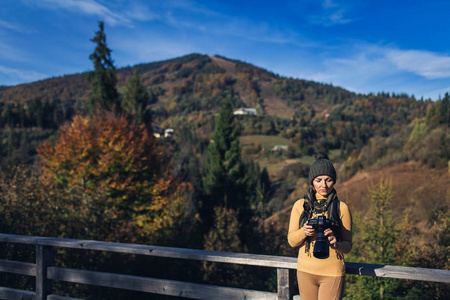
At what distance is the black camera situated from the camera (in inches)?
84.2

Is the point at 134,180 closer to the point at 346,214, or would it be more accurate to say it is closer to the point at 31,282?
the point at 31,282

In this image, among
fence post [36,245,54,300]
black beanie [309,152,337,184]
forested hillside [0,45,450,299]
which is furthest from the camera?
forested hillside [0,45,450,299]

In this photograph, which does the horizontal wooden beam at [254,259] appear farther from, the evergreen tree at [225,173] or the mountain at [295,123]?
the evergreen tree at [225,173]

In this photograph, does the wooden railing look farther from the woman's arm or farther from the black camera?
the black camera

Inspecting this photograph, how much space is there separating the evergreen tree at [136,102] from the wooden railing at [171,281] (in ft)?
93.0

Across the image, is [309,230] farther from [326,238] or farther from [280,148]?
[280,148]

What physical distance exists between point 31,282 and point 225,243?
1712 centimetres

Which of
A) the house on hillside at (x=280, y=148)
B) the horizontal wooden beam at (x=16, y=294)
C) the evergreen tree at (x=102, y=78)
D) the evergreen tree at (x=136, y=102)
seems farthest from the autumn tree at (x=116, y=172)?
the house on hillside at (x=280, y=148)

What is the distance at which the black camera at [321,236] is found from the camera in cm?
214

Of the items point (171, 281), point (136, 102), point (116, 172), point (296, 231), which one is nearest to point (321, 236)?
point (296, 231)

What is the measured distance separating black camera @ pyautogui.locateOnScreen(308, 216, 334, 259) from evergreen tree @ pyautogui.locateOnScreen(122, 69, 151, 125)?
98.3 ft

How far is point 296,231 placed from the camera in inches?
93.1

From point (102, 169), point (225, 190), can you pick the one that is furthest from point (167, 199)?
point (225, 190)

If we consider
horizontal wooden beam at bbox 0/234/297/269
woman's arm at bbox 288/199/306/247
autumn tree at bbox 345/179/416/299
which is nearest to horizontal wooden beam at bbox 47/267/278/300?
horizontal wooden beam at bbox 0/234/297/269
